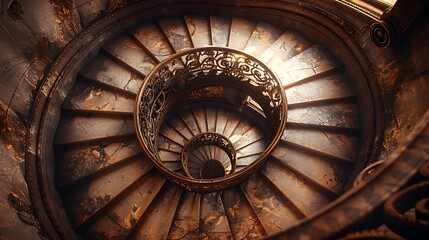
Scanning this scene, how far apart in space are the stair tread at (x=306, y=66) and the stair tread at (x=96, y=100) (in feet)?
7.74

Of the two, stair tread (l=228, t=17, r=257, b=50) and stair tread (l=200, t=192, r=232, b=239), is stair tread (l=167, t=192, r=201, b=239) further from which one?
stair tread (l=228, t=17, r=257, b=50)

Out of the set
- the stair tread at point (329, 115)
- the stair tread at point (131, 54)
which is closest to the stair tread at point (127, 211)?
the stair tread at point (131, 54)

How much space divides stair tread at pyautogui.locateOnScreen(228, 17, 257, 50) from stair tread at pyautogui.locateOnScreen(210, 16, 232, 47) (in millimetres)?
86

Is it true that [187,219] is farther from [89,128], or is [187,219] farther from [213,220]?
[89,128]

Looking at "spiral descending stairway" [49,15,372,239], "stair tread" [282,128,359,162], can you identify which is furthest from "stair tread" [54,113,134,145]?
"stair tread" [282,128,359,162]

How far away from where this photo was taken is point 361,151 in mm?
4582

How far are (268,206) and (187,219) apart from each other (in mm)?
1074

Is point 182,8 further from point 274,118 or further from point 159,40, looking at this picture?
point 274,118

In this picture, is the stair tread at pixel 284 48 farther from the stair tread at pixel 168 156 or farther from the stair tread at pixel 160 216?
the stair tread at pixel 168 156

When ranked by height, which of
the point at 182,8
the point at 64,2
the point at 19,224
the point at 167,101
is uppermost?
the point at 182,8

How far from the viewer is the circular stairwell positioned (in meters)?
4.34

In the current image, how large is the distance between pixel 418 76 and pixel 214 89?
3.77m

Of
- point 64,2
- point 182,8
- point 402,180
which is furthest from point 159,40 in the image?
point 402,180

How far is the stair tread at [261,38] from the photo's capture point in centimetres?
550
